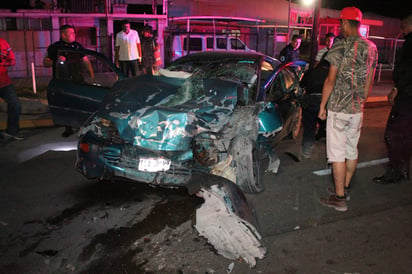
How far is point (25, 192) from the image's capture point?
14.3 feet

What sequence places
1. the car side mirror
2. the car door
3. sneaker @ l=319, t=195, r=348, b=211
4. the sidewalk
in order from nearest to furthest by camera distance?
sneaker @ l=319, t=195, r=348, b=211
the car side mirror
the car door
the sidewalk

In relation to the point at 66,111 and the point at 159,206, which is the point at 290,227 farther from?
the point at 66,111

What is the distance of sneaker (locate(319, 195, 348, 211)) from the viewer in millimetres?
3994

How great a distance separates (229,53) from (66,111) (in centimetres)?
281

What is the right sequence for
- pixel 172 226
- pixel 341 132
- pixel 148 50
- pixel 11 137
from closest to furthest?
pixel 172 226 < pixel 341 132 < pixel 11 137 < pixel 148 50

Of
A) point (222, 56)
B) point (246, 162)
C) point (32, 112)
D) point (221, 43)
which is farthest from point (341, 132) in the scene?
point (221, 43)

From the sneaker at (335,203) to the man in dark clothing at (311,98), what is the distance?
1679 mm

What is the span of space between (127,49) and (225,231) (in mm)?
A: 7353

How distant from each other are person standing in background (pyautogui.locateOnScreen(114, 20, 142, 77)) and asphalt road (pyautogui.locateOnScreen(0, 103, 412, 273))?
4.84m

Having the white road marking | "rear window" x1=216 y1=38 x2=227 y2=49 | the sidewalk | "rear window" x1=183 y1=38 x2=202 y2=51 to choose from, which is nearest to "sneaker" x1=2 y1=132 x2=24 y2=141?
the sidewalk

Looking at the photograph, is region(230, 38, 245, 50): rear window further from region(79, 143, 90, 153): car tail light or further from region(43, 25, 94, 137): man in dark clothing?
region(79, 143, 90, 153): car tail light

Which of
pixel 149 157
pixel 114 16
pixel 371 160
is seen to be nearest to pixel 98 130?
pixel 149 157

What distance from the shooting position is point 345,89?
12.5ft

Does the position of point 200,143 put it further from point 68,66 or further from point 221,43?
point 221,43
